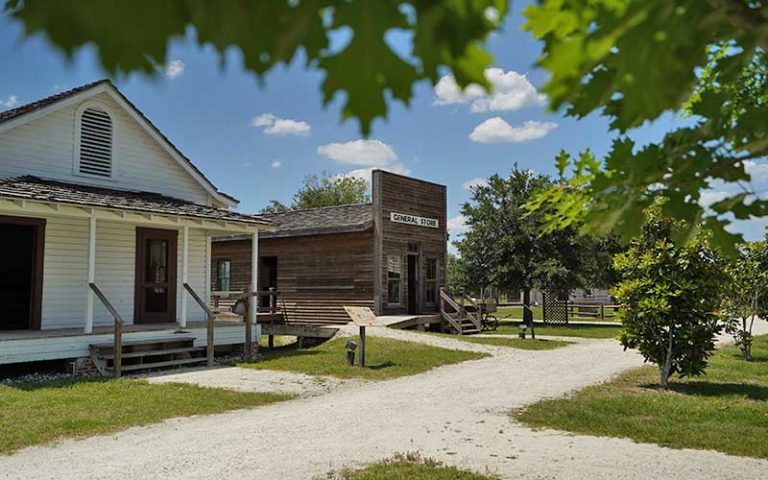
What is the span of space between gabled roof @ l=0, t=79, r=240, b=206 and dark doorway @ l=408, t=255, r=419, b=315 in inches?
323

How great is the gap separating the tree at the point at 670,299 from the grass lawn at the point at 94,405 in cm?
657

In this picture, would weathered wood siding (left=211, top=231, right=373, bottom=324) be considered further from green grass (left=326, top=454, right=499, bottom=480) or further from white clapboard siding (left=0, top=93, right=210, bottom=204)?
green grass (left=326, top=454, right=499, bottom=480)

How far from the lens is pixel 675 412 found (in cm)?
918

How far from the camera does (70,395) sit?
10.3m

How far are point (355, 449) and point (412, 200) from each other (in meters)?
18.2

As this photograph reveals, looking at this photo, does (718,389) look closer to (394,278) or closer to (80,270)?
(394,278)

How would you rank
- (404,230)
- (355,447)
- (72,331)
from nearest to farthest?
(355,447) → (72,331) → (404,230)

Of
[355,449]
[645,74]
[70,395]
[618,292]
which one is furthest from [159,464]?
[618,292]

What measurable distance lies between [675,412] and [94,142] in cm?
1471

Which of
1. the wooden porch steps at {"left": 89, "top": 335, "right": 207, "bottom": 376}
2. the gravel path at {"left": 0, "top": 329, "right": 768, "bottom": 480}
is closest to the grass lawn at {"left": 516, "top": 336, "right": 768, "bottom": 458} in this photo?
the gravel path at {"left": 0, "top": 329, "right": 768, "bottom": 480}

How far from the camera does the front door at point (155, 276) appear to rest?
16469 mm

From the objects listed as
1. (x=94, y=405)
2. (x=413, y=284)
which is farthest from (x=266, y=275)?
(x=94, y=405)

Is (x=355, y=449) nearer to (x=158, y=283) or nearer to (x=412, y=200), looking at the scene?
(x=158, y=283)

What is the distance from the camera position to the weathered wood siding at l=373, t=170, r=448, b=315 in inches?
907
